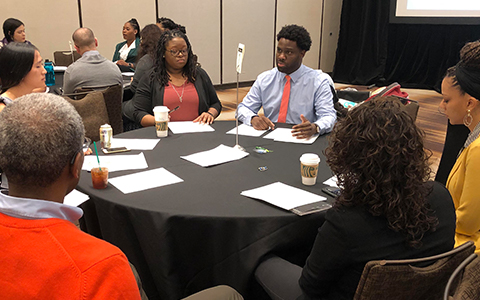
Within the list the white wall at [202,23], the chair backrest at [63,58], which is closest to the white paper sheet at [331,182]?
the chair backrest at [63,58]

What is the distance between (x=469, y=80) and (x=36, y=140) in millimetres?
1762

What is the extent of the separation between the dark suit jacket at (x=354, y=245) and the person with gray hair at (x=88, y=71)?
303 cm

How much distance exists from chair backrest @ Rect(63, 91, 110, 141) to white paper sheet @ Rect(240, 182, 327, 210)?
1775 millimetres

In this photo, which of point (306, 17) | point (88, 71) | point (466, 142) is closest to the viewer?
point (466, 142)

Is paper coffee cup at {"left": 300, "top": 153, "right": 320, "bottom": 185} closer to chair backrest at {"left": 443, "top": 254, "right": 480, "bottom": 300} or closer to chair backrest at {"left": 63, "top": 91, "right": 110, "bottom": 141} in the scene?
chair backrest at {"left": 443, "top": 254, "right": 480, "bottom": 300}

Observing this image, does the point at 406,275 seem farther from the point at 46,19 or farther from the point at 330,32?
the point at 330,32

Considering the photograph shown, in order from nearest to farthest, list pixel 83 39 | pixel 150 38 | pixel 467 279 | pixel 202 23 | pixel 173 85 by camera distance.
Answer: pixel 467 279
pixel 173 85
pixel 83 39
pixel 150 38
pixel 202 23

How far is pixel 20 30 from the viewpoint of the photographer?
5.43 m

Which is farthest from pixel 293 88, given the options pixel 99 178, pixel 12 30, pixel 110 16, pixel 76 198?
pixel 110 16

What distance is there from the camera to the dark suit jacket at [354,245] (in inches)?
42.4

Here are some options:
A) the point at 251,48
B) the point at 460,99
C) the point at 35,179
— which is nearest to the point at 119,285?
the point at 35,179

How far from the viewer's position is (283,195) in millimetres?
1649

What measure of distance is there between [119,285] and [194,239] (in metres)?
0.75

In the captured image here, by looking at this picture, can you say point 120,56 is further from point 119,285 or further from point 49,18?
point 119,285
